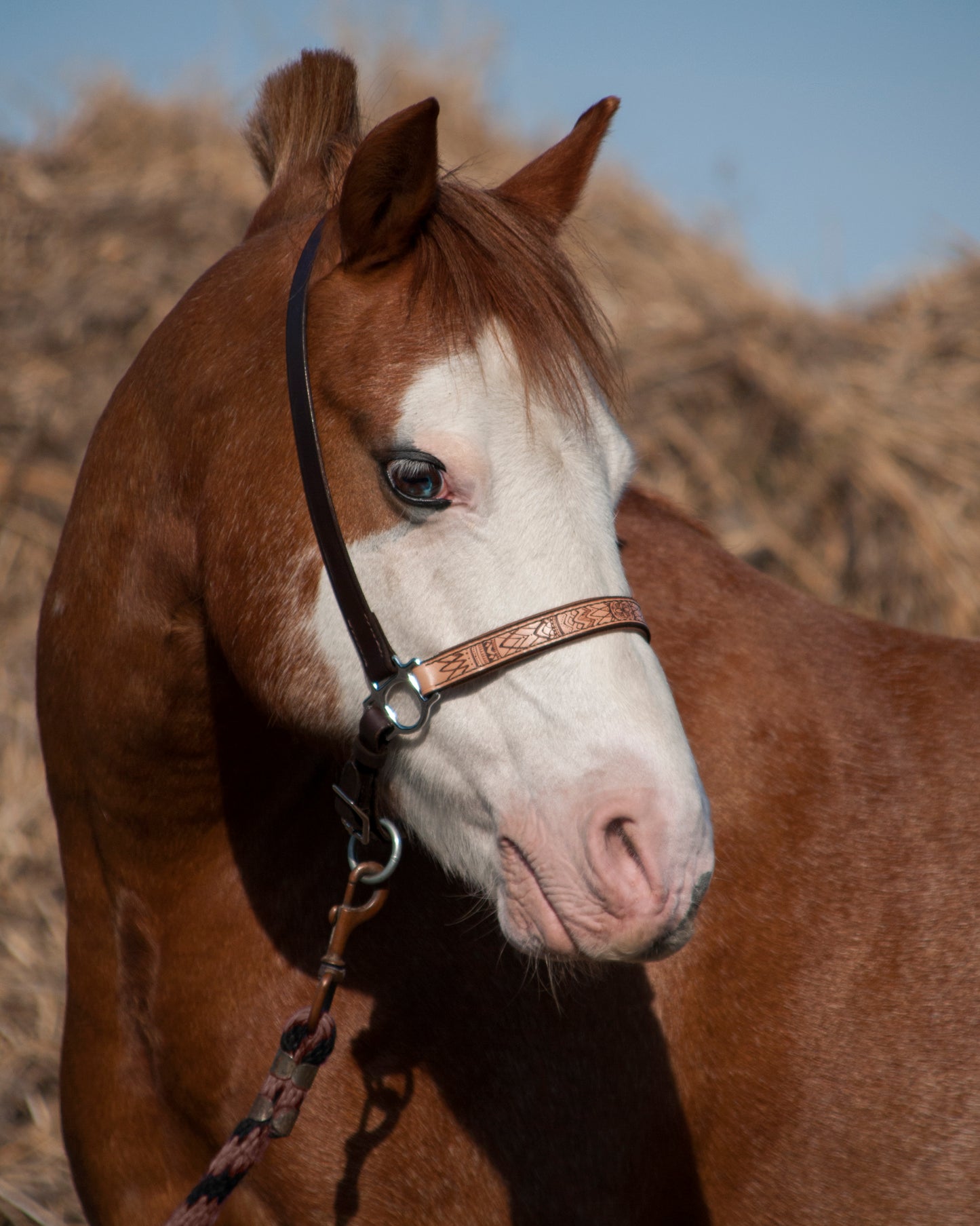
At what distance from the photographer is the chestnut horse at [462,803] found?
1.53m

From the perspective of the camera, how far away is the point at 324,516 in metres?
1.62

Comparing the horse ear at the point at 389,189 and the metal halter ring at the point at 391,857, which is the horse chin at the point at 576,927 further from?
the horse ear at the point at 389,189

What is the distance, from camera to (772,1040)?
2.01 m

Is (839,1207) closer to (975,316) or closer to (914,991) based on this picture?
(914,991)

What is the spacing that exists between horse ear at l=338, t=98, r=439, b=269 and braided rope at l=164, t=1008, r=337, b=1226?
4.10ft

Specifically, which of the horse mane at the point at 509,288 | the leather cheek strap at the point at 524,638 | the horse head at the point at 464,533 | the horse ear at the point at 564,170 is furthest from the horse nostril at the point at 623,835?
the horse ear at the point at 564,170

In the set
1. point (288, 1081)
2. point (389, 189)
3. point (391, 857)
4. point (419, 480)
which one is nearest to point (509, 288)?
point (389, 189)

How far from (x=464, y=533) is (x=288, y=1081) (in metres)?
0.94

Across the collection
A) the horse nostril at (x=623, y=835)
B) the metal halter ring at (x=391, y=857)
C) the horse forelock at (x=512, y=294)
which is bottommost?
the horse nostril at (x=623, y=835)

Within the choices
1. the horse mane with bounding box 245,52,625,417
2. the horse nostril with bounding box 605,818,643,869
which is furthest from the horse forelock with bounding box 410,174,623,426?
the horse nostril with bounding box 605,818,643,869

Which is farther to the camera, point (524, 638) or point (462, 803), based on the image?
point (462, 803)

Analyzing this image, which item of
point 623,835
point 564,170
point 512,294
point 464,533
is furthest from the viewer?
point 564,170

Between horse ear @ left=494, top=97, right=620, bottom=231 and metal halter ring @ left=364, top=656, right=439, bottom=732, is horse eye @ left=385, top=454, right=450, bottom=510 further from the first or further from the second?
horse ear @ left=494, top=97, right=620, bottom=231

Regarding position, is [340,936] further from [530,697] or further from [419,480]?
[419,480]
